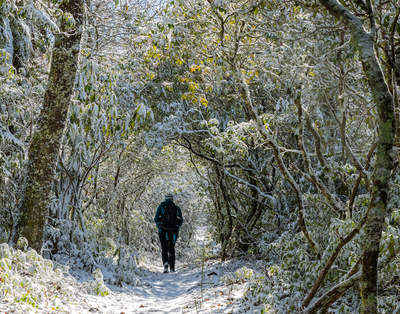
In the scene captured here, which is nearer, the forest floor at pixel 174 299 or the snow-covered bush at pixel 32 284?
the snow-covered bush at pixel 32 284

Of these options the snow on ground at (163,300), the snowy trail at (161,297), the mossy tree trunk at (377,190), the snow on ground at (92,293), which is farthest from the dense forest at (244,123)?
the snowy trail at (161,297)

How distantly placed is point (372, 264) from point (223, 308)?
3369 millimetres

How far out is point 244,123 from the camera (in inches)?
263

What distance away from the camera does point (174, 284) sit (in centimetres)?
826

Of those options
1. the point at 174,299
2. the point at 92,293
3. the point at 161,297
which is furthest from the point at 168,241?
the point at 92,293

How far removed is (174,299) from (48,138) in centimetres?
384

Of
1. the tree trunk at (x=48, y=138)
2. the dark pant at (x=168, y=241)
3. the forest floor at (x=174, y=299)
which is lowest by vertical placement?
the forest floor at (x=174, y=299)

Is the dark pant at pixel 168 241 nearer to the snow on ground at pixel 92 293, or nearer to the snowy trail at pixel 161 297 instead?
the snowy trail at pixel 161 297

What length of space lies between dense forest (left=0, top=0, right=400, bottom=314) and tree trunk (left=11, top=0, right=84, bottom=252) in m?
0.02

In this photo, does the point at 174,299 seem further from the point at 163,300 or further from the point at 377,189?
the point at 377,189

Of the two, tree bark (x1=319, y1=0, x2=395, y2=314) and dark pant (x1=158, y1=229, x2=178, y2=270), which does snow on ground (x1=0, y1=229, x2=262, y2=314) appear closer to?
dark pant (x1=158, y1=229, x2=178, y2=270)

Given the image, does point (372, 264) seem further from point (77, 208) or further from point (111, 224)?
point (111, 224)

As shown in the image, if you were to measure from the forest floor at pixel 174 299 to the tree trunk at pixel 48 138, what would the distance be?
1479 millimetres

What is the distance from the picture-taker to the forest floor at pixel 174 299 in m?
5.28
